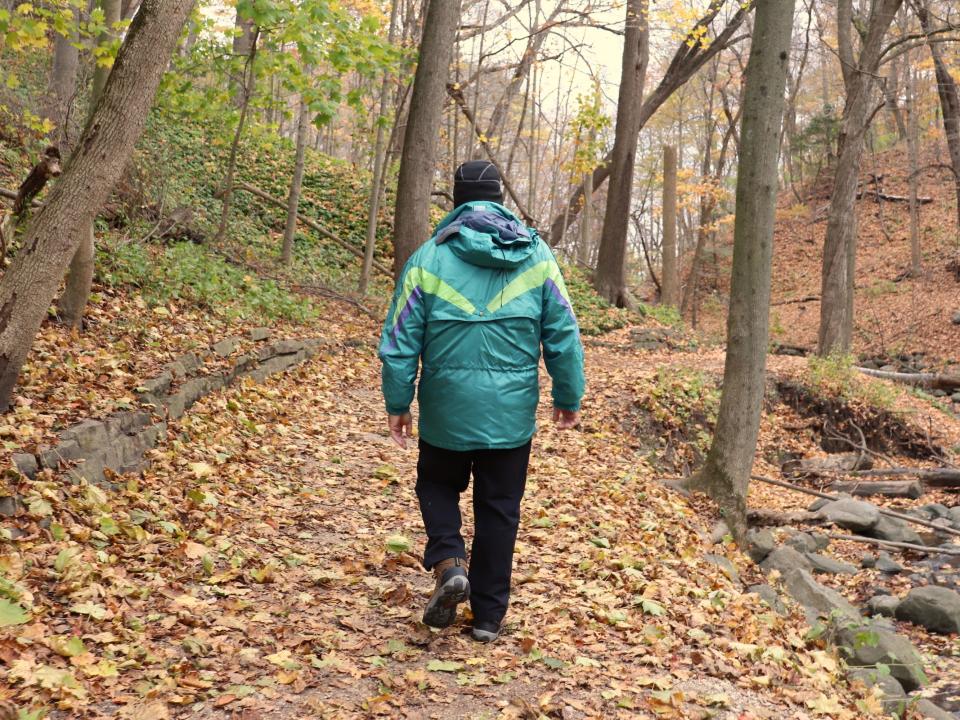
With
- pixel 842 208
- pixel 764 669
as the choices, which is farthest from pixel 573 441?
pixel 842 208

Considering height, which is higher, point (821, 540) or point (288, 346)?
point (288, 346)

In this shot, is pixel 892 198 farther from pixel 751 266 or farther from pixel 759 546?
pixel 759 546

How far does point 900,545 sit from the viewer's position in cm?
812

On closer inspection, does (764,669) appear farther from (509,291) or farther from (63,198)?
(63,198)

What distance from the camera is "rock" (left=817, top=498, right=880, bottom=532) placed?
8.81 meters

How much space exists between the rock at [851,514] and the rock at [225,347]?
259 inches

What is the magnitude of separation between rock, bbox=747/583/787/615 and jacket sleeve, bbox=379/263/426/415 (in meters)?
3.44

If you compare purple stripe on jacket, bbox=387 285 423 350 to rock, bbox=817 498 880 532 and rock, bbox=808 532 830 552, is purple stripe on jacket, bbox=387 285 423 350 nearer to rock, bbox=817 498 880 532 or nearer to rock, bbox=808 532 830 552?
rock, bbox=808 532 830 552

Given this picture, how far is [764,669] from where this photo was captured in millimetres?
4211

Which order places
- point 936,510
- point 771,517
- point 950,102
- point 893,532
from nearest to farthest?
point 771,517 < point 893,532 < point 936,510 < point 950,102

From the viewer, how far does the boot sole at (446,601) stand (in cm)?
371

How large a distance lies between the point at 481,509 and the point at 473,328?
870 mm

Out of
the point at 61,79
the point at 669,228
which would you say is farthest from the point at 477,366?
the point at 669,228

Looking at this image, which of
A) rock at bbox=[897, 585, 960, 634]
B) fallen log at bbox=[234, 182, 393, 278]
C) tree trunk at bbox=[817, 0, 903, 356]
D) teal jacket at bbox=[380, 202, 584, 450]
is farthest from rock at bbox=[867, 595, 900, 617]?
fallen log at bbox=[234, 182, 393, 278]
